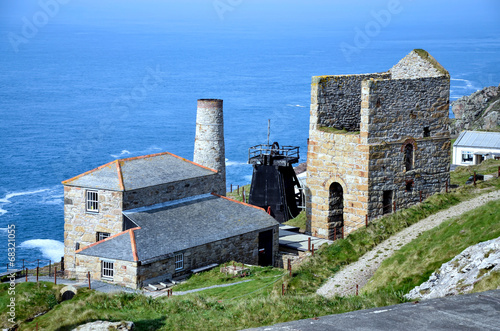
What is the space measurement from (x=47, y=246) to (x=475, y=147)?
117 feet

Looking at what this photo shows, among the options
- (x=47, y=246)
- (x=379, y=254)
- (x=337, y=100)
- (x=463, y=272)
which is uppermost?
(x=337, y=100)

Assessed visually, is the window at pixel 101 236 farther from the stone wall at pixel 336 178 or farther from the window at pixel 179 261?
the stone wall at pixel 336 178

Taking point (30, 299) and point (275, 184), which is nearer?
point (30, 299)

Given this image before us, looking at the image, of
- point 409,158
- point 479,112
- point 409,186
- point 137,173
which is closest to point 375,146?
point 409,158

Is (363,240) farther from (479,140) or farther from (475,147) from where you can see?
(479,140)

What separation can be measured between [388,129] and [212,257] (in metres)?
9.15

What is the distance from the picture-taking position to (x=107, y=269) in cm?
3003

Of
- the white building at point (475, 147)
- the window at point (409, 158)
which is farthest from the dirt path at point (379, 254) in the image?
the white building at point (475, 147)

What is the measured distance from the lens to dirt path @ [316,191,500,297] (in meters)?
25.1

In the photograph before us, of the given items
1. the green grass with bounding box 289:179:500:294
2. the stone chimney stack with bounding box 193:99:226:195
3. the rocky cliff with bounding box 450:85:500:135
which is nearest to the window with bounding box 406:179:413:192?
the green grass with bounding box 289:179:500:294

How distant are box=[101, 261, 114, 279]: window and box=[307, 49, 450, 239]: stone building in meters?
9.25

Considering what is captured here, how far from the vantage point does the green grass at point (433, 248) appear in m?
22.8

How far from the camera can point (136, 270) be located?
2909 centimetres

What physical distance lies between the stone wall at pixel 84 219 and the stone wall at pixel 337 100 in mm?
9574
